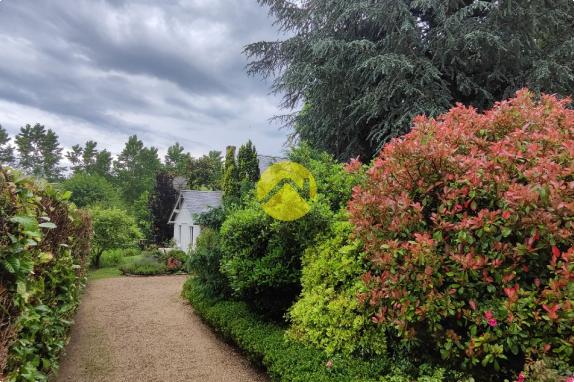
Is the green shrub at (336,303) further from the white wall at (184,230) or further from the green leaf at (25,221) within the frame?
the white wall at (184,230)

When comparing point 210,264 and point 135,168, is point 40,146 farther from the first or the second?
point 210,264

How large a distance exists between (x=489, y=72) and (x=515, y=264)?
7831 mm

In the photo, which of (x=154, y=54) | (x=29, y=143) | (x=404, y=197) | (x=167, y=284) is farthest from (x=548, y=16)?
(x=29, y=143)

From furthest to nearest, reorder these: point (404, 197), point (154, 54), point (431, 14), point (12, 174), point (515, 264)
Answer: point (431, 14) < point (154, 54) < point (404, 197) < point (515, 264) < point (12, 174)

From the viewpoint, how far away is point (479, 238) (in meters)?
2.99

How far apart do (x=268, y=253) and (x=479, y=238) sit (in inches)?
124

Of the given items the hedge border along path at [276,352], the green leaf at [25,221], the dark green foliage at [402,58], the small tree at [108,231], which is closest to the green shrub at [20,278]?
the green leaf at [25,221]

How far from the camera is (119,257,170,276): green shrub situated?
13461mm

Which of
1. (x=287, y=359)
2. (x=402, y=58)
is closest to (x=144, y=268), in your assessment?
(x=287, y=359)

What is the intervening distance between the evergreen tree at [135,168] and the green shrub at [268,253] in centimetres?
3644

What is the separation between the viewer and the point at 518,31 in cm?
848

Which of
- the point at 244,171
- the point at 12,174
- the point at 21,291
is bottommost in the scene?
the point at 21,291

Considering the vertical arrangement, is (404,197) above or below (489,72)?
below

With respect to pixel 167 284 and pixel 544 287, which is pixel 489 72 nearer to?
pixel 544 287
